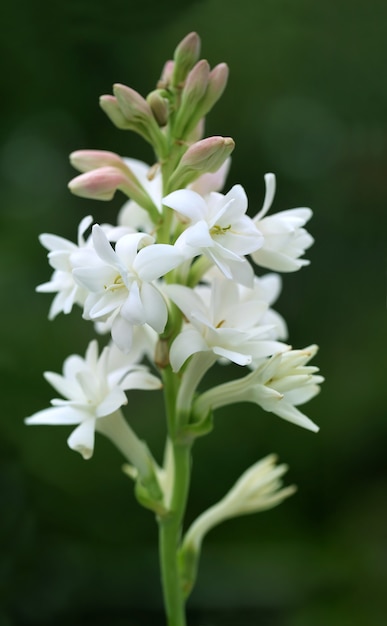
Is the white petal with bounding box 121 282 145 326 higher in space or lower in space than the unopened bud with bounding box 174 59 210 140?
lower

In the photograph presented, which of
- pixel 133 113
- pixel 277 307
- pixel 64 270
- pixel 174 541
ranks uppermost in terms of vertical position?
pixel 133 113

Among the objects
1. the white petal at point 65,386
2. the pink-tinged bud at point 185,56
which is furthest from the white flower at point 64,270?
the pink-tinged bud at point 185,56

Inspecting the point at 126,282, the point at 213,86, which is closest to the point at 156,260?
the point at 126,282

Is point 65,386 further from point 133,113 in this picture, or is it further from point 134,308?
point 133,113

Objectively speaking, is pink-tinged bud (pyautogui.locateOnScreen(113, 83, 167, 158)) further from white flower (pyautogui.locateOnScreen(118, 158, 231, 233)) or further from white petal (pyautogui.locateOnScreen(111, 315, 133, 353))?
white petal (pyautogui.locateOnScreen(111, 315, 133, 353))

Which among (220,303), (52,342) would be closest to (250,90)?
(52,342)

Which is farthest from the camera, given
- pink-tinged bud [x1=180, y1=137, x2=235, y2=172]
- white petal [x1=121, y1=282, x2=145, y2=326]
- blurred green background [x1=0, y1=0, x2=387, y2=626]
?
blurred green background [x1=0, y1=0, x2=387, y2=626]

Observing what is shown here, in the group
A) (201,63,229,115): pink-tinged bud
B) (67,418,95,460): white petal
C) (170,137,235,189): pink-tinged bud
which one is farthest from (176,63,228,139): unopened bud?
(67,418,95,460): white petal
